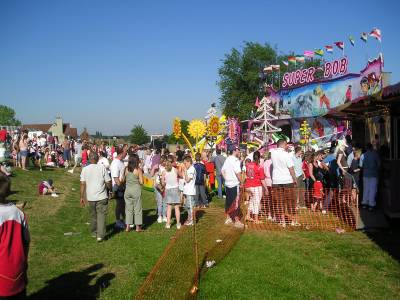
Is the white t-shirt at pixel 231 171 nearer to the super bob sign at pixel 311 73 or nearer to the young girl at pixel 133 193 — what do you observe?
the young girl at pixel 133 193

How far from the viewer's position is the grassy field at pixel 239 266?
17.9 feet

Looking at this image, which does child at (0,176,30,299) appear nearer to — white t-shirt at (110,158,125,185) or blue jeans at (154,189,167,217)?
white t-shirt at (110,158,125,185)

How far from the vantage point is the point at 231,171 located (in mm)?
9461

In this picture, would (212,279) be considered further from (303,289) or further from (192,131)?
(192,131)

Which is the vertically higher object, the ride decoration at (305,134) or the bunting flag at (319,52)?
the bunting flag at (319,52)

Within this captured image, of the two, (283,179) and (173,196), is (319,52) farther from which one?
(173,196)

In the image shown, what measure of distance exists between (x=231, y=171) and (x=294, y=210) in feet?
6.20

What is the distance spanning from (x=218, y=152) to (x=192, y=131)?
6.44m


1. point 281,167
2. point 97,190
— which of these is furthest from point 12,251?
point 281,167

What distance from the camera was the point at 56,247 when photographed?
791 cm

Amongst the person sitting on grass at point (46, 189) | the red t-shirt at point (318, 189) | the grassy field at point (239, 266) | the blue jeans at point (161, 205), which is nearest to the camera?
the grassy field at point (239, 266)

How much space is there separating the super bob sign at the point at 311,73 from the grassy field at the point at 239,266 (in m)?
22.8

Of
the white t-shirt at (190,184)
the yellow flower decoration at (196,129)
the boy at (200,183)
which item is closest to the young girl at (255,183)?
the white t-shirt at (190,184)

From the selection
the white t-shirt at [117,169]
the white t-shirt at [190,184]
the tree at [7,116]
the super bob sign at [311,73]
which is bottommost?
the white t-shirt at [190,184]
